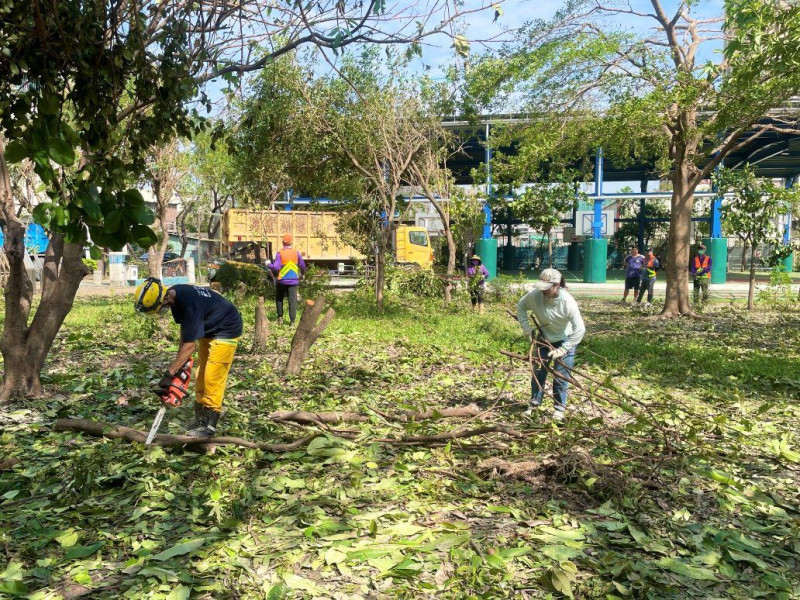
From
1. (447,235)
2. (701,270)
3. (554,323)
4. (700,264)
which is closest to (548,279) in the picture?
(554,323)

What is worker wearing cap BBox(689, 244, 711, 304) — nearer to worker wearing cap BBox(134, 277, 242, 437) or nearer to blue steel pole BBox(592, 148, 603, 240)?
blue steel pole BBox(592, 148, 603, 240)

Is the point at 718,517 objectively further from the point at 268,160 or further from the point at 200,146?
the point at 200,146

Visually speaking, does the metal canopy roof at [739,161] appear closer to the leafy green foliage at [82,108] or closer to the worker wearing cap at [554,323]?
the worker wearing cap at [554,323]

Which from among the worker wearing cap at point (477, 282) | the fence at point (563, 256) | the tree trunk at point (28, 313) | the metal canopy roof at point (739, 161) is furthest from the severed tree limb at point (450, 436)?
the fence at point (563, 256)

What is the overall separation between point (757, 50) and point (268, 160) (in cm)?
984

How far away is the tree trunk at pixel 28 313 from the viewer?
19.9ft

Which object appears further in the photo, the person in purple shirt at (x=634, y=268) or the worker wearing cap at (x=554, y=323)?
the person in purple shirt at (x=634, y=268)

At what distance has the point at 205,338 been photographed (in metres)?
5.26

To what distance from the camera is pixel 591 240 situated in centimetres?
2970

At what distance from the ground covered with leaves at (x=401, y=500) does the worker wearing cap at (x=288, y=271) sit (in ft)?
14.5

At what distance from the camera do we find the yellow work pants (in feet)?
17.0

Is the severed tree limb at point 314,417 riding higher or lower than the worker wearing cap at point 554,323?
lower

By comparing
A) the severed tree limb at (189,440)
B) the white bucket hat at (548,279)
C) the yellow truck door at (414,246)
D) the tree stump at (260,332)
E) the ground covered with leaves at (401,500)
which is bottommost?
the ground covered with leaves at (401,500)

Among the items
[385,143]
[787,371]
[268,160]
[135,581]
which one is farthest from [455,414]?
[268,160]
